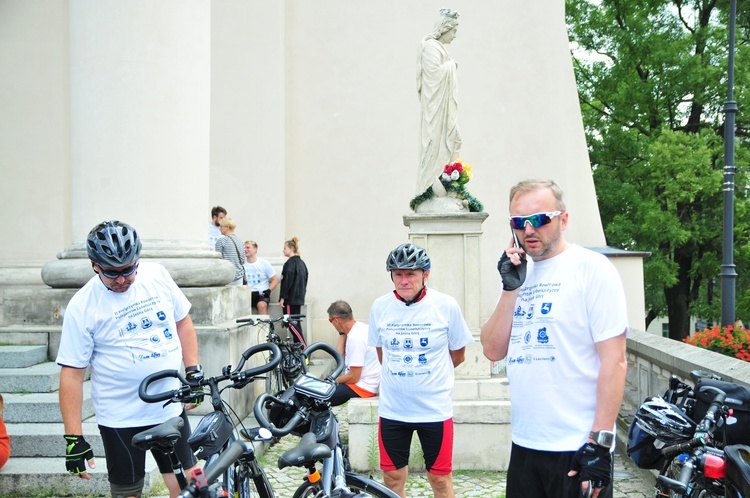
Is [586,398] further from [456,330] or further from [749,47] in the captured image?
[749,47]

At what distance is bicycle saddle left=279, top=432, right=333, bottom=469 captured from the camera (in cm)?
293

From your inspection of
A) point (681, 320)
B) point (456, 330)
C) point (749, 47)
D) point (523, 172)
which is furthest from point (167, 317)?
point (681, 320)

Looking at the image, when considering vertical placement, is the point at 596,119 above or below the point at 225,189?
above

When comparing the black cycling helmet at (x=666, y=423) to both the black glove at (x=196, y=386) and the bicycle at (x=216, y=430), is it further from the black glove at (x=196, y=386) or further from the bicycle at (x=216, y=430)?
the black glove at (x=196, y=386)

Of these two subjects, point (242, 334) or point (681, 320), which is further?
point (681, 320)

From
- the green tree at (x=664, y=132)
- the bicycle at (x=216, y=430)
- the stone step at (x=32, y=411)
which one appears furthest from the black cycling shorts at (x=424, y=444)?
the green tree at (x=664, y=132)

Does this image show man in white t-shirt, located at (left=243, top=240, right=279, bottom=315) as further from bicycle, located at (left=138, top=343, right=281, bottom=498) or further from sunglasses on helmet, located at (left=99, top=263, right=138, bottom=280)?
bicycle, located at (left=138, top=343, right=281, bottom=498)

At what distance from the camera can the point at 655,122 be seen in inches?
933

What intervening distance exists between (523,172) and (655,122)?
10532 mm

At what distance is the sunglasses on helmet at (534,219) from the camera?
10.2 ft

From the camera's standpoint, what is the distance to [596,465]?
2826mm

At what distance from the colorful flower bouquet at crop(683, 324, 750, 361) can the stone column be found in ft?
20.1

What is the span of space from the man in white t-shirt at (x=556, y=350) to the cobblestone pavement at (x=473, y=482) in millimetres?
3398

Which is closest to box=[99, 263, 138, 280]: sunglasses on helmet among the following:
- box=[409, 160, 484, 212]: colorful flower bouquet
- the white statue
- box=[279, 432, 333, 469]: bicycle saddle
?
box=[279, 432, 333, 469]: bicycle saddle
